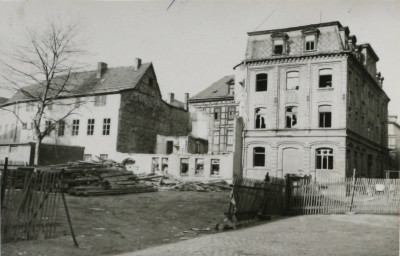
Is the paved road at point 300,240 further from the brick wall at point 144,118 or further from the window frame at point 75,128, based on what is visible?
the window frame at point 75,128

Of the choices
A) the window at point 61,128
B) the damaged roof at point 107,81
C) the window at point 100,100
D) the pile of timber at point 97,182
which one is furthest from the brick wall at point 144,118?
the pile of timber at point 97,182

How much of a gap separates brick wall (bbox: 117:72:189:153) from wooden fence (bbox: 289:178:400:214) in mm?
22024

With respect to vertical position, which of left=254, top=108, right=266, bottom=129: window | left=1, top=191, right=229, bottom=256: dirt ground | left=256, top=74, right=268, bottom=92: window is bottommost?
left=1, top=191, right=229, bottom=256: dirt ground

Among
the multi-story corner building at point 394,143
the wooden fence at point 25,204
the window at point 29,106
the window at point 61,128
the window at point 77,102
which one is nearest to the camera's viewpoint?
the wooden fence at point 25,204

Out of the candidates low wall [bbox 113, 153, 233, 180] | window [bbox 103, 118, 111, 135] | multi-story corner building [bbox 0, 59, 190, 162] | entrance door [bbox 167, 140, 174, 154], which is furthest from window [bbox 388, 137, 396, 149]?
window [bbox 103, 118, 111, 135]

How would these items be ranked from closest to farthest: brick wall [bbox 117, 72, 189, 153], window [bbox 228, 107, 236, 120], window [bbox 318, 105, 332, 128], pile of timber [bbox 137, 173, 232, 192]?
pile of timber [bbox 137, 173, 232, 192] → window [bbox 318, 105, 332, 128] → brick wall [bbox 117, 72, 189, 153] → window [bbox 228, 107, 236, 120]

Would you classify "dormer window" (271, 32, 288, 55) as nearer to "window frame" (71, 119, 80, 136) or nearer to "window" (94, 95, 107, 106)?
"window" (94, 95, 107, 106)

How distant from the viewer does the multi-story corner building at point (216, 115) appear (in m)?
42.7

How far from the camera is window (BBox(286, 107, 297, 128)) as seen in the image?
2981 centimetres

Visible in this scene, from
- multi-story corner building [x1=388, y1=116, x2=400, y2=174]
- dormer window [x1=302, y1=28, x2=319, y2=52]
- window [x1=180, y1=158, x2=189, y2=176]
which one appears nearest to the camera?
dormer window [x1=302, y1=28, x2=319, y2=52]

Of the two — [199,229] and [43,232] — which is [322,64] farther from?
[43,232]

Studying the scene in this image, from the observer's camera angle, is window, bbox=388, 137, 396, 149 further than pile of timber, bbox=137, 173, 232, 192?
Yes

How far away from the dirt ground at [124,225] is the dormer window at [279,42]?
17037 mm

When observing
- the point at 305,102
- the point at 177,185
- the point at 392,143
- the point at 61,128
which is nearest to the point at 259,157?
the point at 305,102
